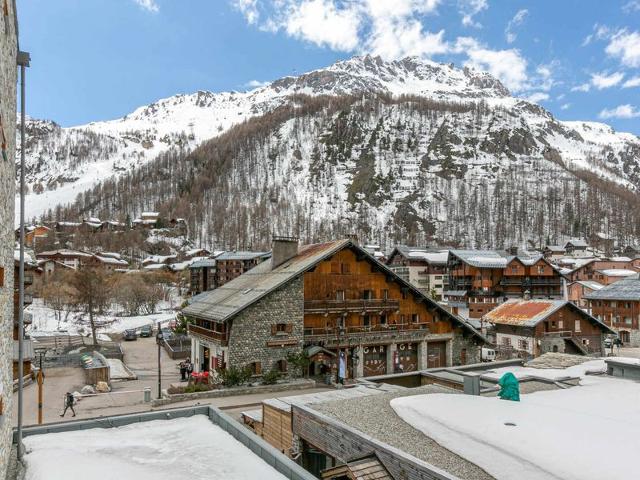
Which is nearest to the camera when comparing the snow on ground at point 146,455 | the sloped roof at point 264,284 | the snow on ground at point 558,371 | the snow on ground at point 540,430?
the snow on ground at point 540,430

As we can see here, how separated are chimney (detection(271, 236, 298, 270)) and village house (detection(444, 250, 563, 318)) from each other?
45043mm

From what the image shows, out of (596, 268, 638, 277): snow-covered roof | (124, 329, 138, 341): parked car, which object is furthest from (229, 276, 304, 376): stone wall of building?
(596, 268, 638, 277): snow-covered roof

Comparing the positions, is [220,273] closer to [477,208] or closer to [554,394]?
[554,394]

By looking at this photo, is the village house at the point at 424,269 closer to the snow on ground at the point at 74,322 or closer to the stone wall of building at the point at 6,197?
the snow on ground at the point at 74,322

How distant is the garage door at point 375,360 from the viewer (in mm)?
32094

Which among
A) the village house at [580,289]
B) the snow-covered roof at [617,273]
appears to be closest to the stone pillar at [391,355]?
the village house at [580,289]

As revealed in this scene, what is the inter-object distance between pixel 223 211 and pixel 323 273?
140 metres

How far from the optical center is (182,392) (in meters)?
25.0

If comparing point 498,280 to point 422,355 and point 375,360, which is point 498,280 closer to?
point 422,355

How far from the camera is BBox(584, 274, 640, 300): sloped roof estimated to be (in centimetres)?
5368

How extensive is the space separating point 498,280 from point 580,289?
46.9 feet

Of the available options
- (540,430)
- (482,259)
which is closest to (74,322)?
(482,259)

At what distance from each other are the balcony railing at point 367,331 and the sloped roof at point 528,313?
12677 millimetres

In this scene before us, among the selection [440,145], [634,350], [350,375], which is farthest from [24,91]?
[440,145]
